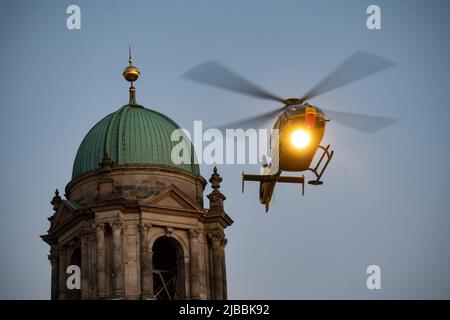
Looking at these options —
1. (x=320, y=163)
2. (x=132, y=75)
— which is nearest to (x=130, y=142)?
(x=132, y=75)

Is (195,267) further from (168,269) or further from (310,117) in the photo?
(310,117)

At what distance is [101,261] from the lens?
77750 millimetres

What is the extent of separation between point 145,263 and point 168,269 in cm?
411

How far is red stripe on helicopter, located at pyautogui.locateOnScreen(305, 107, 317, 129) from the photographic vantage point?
4891 cm

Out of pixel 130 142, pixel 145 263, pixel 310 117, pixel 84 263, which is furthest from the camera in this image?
pixel 130 142

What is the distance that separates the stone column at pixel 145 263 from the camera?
77625 millimetres

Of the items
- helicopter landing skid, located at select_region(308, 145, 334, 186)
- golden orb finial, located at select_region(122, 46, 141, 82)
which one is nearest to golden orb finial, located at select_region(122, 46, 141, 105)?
golden orb finial, located at select_region(122, 46, 141, 82)

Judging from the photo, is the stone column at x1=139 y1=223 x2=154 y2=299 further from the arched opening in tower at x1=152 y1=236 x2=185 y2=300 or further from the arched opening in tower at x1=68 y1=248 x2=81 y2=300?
the arched opening in tower at x1=68 y1=248 x2=81 y2=300

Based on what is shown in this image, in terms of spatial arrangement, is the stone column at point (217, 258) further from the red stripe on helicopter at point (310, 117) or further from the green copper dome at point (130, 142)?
the red stripe on helicopter at point (310, 117)

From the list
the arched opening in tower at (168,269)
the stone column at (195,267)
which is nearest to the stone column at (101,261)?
the arched opening in tower at (168,269)

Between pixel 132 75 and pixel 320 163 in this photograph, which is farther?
pixel 132 75

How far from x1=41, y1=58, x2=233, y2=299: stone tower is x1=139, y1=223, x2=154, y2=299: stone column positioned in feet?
0.19

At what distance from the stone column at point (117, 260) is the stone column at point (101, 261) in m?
0.67
